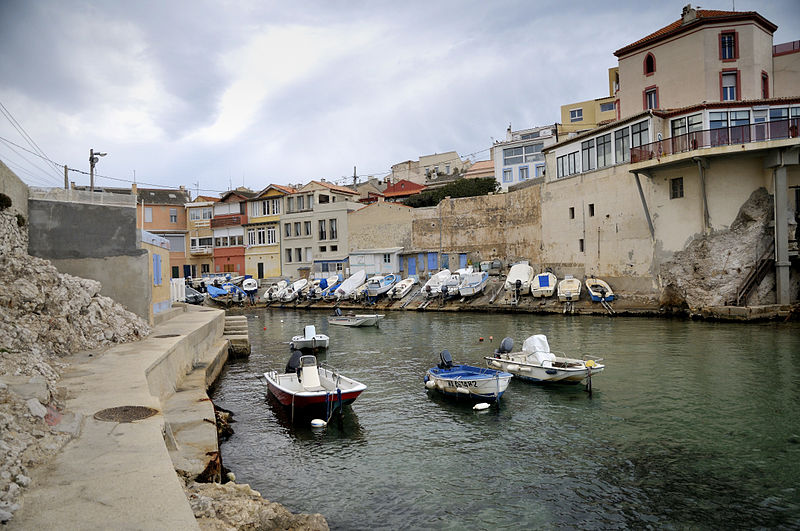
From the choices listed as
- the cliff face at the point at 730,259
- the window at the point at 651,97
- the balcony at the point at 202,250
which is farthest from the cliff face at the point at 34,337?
the balcony at the point at 202,250

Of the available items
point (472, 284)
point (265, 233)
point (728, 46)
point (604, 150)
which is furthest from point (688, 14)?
point (265, 233)

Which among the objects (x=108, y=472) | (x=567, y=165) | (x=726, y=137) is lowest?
(x=108, y=472)

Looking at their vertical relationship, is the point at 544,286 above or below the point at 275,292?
above

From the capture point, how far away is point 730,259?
90.0 feet

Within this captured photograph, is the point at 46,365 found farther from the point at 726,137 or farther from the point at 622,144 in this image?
the point at 622,144

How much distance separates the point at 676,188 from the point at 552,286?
899 cm

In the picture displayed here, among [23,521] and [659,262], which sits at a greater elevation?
[659,262]

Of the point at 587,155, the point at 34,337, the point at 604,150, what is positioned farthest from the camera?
the point at 587,155

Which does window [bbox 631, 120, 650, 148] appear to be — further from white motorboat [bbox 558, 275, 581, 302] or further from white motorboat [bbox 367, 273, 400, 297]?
white motorboat [bbox 367, 273, 400, 297]

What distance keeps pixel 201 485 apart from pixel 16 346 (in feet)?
19.5

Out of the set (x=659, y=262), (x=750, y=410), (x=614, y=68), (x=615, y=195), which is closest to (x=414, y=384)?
(x=750, y=410)

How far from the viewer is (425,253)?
4891 cm

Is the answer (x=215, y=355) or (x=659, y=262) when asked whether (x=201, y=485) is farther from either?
(x=659, y=262)

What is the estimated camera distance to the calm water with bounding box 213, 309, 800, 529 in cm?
789
